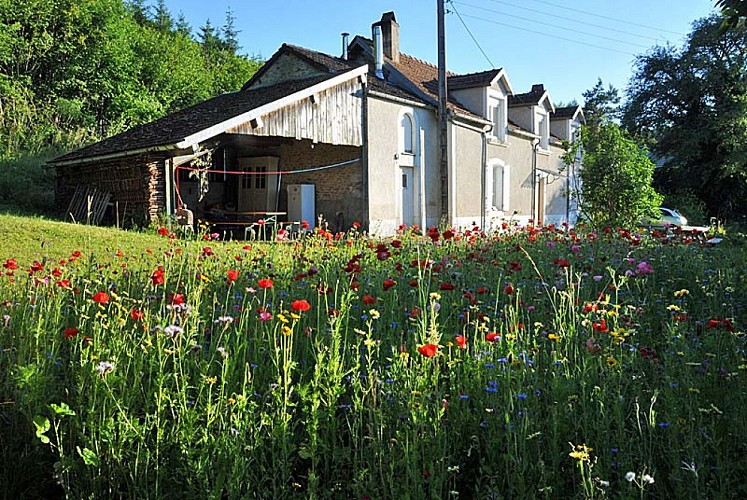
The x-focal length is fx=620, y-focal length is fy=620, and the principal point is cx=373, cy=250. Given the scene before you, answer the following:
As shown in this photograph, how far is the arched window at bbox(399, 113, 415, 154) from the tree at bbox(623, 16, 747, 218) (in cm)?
2002

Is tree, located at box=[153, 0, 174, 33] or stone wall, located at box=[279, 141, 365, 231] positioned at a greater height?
tree, located at box=[153, 0, 174, 33]

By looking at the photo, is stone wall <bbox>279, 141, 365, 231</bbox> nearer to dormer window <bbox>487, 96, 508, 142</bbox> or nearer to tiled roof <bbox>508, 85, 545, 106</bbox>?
dormer window <bbox>487, 96, 508, 142</bbox>

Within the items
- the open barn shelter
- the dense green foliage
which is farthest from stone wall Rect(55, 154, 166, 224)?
the dense green foliage

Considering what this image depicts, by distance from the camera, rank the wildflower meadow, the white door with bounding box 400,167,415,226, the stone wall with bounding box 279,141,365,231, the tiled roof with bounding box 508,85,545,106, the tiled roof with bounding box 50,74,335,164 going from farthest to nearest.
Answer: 1. the tiled roof with bounding box 508,85,545,106
2. the white door with bounding box 400,167,415,226
3. the stone wall with bounding box 279,141,365,231
4. the tiled roof with bounding box 50,74,335,164
5. the wildflower meadow

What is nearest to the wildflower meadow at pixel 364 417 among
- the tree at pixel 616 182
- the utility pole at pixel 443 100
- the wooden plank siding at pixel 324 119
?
the wooden plank siding at pixel 324 119

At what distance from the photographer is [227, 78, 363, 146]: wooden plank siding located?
15.1 m

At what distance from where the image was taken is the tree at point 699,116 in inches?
1244

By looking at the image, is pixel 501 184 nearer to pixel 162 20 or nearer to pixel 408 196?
pixel 408 196

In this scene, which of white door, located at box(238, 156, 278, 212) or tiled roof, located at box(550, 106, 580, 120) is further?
tiled roof, located at box(550, 106, 580, 120)

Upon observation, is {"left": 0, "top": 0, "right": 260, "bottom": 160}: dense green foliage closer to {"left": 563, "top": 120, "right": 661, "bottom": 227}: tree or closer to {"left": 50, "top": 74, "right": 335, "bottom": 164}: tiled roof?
{"left": 50, "top": 74, "right": 335, "bottom": 164}: tiled roof

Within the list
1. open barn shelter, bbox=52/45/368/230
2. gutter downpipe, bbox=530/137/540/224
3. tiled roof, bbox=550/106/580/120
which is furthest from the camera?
tiled roof, bbox=550/106/580/120

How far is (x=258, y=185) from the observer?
65.9 feet

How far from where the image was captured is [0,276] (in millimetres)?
4586

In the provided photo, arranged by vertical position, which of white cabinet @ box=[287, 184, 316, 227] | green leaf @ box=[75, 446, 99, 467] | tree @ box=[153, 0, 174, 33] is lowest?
green leaf @ box=[75, 446, 99, 467]
